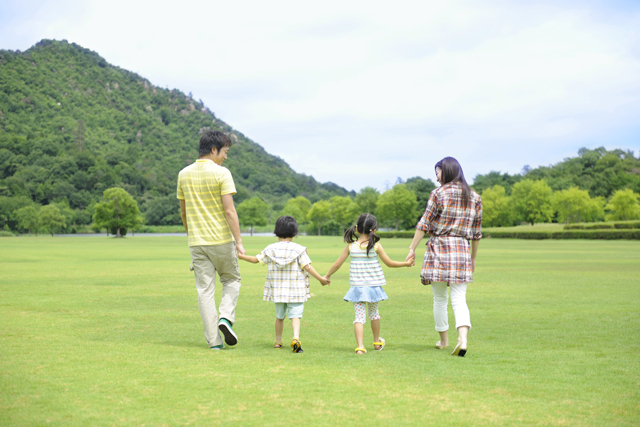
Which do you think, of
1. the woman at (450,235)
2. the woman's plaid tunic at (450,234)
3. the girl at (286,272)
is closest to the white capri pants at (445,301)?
the woman at (450,235)

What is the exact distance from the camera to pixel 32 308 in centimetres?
954

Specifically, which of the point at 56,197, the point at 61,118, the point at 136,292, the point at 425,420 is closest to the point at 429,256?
the point at 425,420

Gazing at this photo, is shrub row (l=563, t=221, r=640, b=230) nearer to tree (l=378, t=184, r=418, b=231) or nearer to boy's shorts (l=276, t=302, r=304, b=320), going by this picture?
tree (l=378, t=184, r=418, b=231)

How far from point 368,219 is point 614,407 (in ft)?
9.80

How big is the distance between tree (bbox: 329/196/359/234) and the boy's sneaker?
9643 centimetres

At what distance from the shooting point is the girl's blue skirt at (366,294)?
6023mm

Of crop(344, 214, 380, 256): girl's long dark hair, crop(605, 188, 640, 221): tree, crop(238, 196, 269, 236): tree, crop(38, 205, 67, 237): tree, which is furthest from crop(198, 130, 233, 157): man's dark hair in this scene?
crop(238, 196, 269, 236): tree

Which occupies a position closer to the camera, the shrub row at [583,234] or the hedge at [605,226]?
the shrub row at [583,234]

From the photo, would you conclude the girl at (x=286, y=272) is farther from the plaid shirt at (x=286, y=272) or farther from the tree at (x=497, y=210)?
the tree at (x=497, y=210)

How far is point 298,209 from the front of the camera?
10888 centimetres

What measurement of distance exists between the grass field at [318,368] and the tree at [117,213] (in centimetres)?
7011

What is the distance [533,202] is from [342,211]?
35525 mm

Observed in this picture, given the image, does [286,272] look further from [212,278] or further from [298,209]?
[298,209]

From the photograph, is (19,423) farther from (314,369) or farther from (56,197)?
(56,197)
